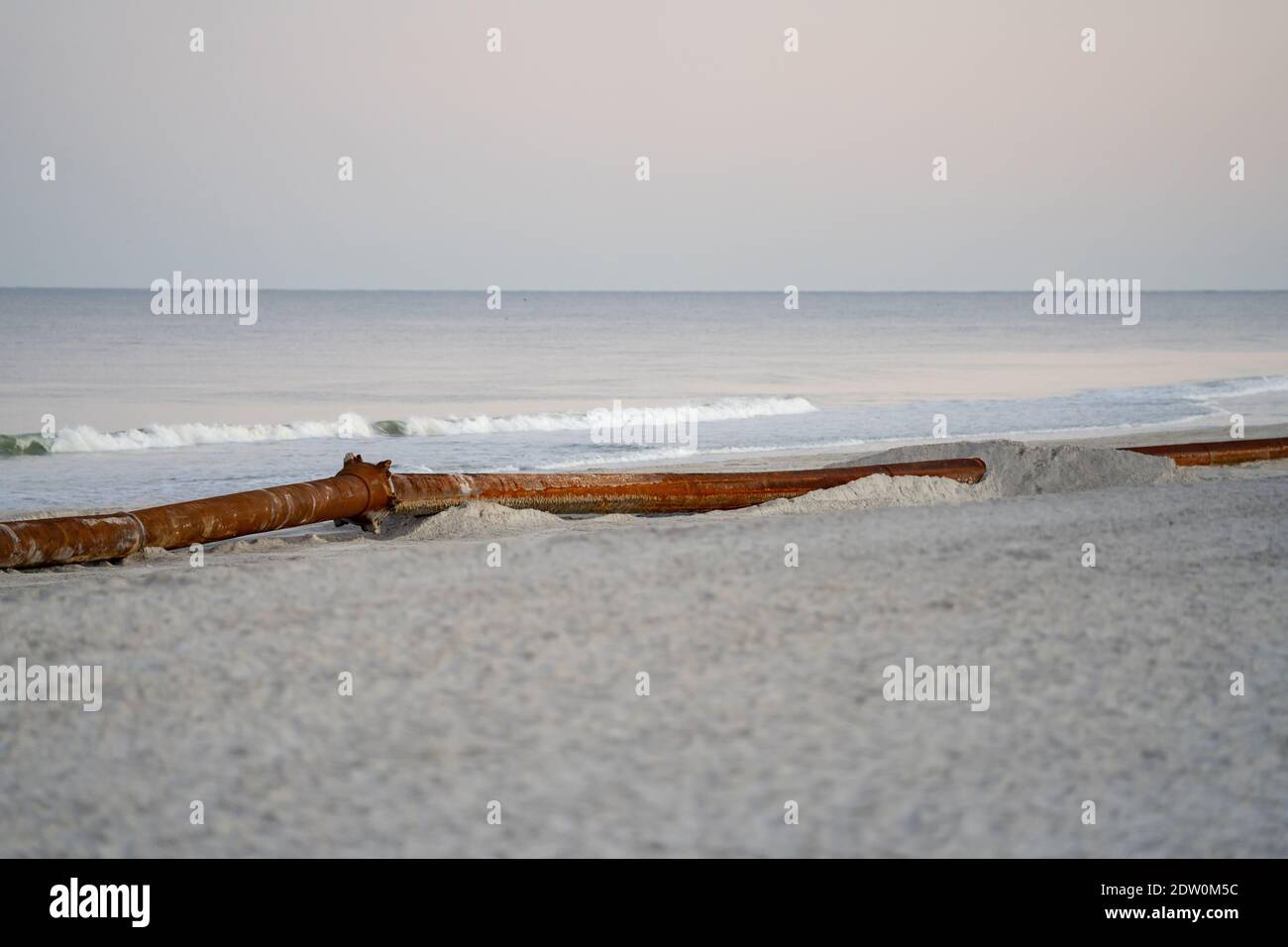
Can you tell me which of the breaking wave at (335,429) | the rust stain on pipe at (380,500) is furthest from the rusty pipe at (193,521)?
the breaking wave at (335,429)

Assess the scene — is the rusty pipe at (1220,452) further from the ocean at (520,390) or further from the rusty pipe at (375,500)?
the ocean at (520,390)

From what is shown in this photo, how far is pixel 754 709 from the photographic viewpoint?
3.34 metres

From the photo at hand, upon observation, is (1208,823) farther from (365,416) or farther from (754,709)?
(365,416)

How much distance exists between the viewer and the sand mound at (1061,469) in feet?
26.1

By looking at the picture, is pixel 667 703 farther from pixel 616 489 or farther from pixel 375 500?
pixel 616 489

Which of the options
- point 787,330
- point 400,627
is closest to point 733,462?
point 400,627

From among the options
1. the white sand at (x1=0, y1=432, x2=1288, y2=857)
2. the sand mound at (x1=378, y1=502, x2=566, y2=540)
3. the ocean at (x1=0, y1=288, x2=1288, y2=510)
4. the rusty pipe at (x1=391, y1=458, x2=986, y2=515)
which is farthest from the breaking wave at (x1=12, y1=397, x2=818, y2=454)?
the white sand at (x1=0, y1=432, x2=1288, y2=857)

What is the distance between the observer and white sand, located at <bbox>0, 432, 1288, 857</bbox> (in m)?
2.67

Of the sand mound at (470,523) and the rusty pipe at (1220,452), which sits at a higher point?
the rusty pipe at (1220,452)

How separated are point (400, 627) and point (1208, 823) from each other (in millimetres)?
2529

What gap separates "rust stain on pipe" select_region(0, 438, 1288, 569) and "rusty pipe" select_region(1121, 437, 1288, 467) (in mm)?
190

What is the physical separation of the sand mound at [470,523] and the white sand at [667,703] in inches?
58.1

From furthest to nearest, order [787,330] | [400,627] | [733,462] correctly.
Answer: [787,330] < [733,462] < [400,627]

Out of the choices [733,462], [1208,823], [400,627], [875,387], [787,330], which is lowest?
[1208,823]
